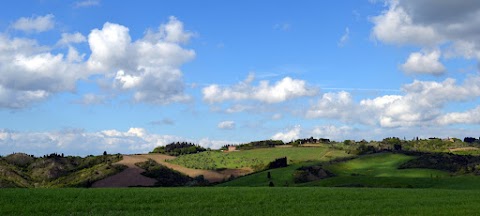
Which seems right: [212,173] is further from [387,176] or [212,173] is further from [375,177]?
[375,177]

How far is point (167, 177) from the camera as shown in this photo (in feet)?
322

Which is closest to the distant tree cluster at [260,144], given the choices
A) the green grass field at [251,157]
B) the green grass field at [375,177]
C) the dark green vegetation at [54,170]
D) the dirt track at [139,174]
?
the green grass field at [251,157]

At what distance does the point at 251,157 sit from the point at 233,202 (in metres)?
88.1

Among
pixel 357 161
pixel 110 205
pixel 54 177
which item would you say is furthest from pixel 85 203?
pixel 357 161

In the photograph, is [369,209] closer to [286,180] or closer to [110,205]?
[110,205]

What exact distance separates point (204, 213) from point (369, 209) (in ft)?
42.8

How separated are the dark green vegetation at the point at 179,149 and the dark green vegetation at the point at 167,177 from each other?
33.2 metres

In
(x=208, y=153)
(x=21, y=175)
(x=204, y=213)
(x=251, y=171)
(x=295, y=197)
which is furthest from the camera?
(x=208, y=153)

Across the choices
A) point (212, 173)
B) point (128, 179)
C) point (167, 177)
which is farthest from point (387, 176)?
point (128, 179)

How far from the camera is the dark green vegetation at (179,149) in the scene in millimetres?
142125

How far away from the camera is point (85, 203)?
130 feet

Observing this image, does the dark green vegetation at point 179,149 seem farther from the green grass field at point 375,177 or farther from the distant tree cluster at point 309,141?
the green grass field at point 375,177

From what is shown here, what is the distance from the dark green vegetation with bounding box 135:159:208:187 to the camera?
3752 inches

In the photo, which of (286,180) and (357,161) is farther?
(357,161)
